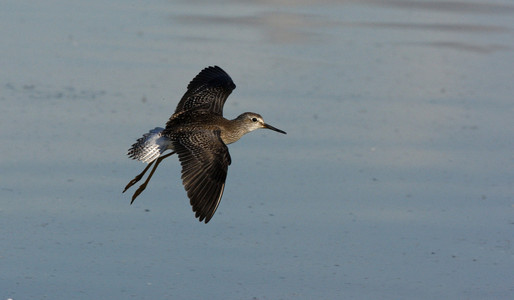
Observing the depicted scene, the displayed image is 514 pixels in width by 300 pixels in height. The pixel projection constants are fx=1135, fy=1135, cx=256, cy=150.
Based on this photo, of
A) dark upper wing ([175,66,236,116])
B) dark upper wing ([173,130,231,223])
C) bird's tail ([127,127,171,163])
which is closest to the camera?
dark upper wing ([173,130,231,223])

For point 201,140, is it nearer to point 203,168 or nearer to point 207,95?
point 203,168

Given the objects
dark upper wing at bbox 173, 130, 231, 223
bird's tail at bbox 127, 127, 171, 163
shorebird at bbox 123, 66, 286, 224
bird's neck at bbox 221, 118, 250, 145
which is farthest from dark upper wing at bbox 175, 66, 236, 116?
dark upper wing at bbox 173, 130, 231, 223

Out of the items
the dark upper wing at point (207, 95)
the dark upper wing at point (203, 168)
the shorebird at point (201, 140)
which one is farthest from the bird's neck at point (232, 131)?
the dark upper wing at point (203, 168)

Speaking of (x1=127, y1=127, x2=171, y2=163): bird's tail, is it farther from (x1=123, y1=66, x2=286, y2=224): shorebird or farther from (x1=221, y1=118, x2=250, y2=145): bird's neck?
(x1=221, y1=118, x2=250, y2=145): bird's neck

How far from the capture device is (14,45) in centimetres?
1304

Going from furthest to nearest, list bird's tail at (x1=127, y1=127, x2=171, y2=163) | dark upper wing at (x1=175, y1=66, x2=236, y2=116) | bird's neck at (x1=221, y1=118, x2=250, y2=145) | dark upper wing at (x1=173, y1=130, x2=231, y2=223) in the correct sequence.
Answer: dark upper wing at (x1=175, y1=66, x2=236, y2=116), bird's neck at (x1=221, y1=118, x2=250, y2=145), bird's tail at (x1=127, y1=127, x2=171, y2=163), dark upper wing at (x1=173, y1=130, x2=231, y2=223)

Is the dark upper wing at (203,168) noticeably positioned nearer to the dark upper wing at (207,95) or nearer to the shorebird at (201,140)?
the shorebird at (201,140)

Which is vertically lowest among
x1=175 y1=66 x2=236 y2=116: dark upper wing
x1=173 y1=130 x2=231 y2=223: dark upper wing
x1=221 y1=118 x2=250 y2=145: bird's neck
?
x1=173 y1=130 x2=231 y2=223: dark upper wing

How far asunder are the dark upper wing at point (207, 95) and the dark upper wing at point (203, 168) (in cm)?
78

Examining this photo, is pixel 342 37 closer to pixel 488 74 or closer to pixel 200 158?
pixel 488 74

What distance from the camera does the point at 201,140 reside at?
771cm

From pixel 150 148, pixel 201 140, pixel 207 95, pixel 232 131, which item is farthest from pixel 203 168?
pixel 207 95

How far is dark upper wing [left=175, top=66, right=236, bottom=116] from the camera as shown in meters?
8.62

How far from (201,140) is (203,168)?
351mm
